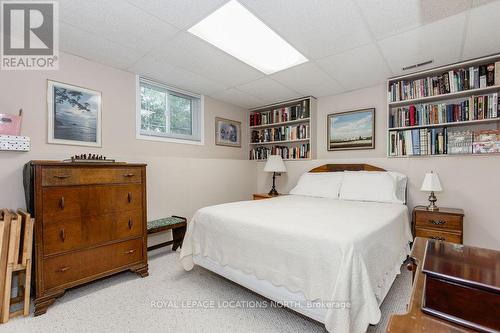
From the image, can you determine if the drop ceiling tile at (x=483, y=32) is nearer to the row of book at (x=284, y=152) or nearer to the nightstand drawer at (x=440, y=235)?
the nightstand drawer at (x=440, y=235)

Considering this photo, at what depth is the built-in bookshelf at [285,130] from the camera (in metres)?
3.80

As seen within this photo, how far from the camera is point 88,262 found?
79.7 inches

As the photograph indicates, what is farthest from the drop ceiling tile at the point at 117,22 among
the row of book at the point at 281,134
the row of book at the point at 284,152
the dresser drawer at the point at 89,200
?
the row of book at the point at 284,152

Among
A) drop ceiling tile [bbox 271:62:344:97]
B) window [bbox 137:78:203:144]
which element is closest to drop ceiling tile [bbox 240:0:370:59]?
drop ceiling tile [bbox 271:62:344:97]

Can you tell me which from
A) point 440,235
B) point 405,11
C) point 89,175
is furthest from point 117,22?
point 440,235

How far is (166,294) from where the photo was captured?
2.00 m

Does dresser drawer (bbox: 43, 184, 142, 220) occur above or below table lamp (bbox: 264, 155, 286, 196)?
below

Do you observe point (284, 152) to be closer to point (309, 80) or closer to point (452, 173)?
point (309, 80)

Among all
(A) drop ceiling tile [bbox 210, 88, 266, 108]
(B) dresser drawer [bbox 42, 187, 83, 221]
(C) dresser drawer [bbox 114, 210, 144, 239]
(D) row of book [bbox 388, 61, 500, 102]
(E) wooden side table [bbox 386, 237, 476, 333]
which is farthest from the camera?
(A) drop ceiling tile [bbox 210, 88, 266, 108]

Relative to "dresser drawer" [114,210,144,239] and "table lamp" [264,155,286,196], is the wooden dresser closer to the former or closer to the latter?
"dresser drawer" [114,210,144,239]

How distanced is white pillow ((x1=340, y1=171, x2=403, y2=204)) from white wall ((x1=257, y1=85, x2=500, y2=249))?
1.20 feet

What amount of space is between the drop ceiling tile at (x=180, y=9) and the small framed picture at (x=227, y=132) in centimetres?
212

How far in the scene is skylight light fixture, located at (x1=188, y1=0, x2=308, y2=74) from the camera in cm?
195

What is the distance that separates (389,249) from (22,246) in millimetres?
2827
